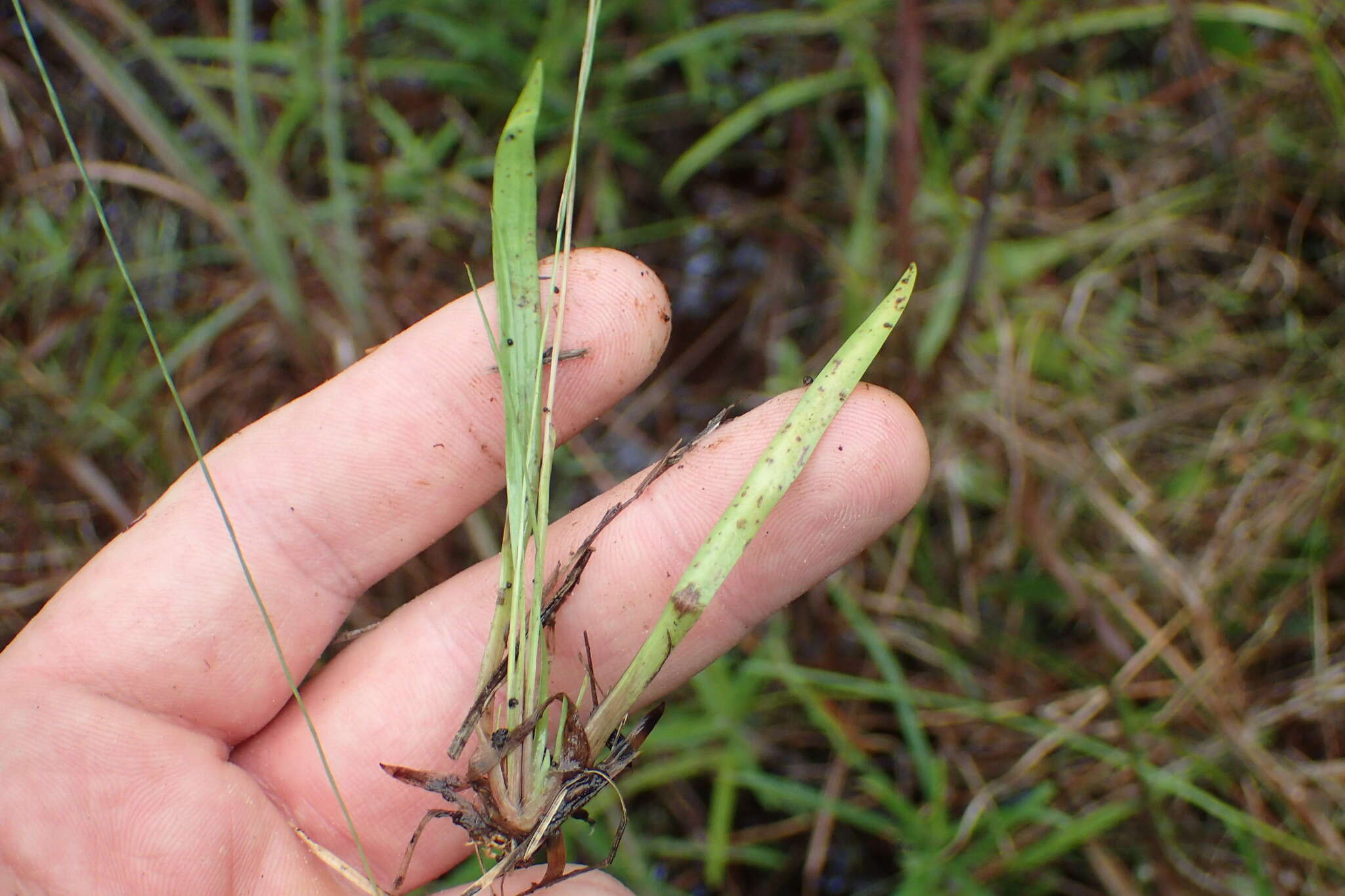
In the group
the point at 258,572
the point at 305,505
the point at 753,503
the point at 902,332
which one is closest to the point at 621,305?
the point at 753,503

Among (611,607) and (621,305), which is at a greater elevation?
(621,305)

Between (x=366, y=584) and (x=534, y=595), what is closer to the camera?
(x=534, y=595)

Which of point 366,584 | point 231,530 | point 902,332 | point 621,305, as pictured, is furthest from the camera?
point 902,332

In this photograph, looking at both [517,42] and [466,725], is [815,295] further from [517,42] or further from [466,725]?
[466,725]

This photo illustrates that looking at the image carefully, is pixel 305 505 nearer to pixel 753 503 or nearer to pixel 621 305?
pixel 621 305

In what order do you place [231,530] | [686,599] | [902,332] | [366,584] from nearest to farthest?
1. [231,530]
2. [686,599]
3. [366,584]
4. [902,332]

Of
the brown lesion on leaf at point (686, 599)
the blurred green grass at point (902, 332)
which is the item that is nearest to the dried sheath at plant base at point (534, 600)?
the brown lesion on leaf at point (686, 599)

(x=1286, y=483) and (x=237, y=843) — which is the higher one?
(x=237, y=843)

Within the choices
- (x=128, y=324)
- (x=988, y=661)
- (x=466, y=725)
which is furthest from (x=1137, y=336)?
(x=128, y=324)
